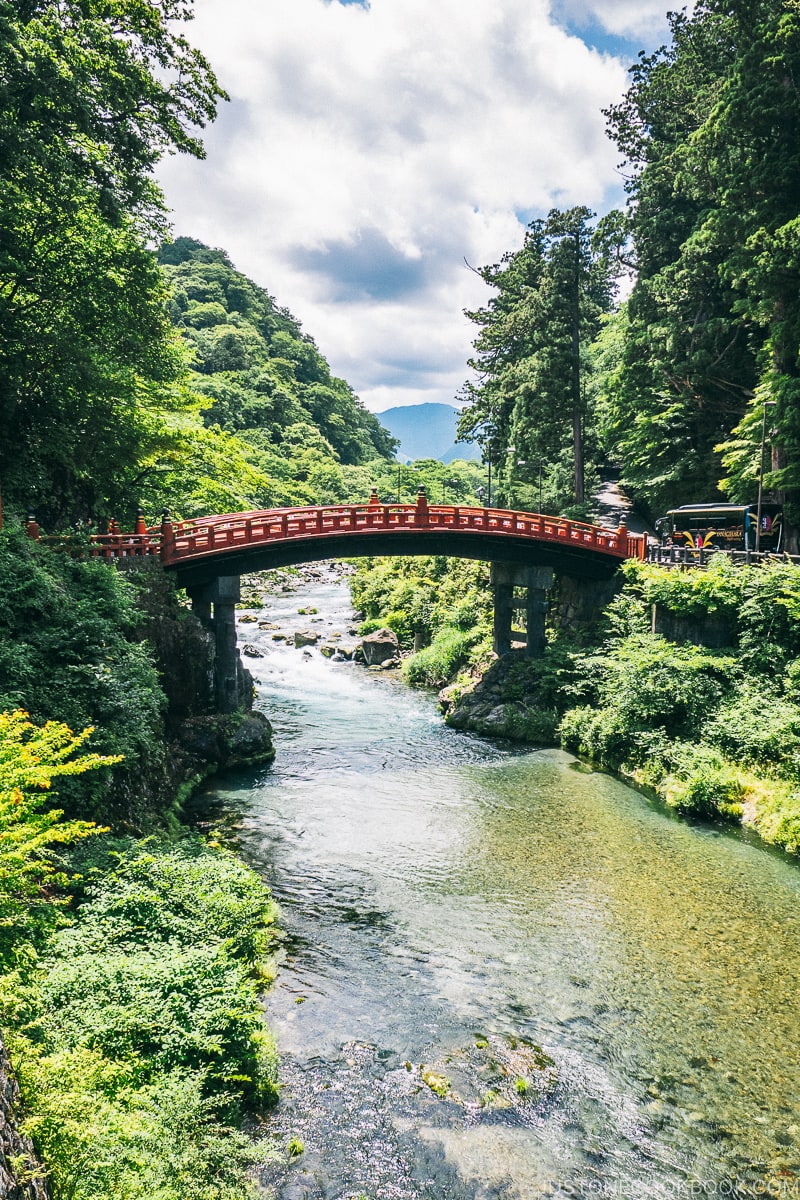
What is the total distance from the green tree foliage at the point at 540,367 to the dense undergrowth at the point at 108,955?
2721cm

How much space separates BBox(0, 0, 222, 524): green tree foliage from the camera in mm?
15781

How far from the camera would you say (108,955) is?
24.8 ft

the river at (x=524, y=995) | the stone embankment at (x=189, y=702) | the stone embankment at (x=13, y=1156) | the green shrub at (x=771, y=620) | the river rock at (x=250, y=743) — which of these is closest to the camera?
the stone embankment at (x=13, y=1156)

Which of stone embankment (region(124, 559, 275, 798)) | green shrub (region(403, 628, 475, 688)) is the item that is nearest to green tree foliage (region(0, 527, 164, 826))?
stone embankment (region(124, 559, 275, 798))

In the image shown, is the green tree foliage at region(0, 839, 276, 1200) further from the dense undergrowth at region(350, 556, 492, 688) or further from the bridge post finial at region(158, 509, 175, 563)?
the dense undergrowth at region(350, 556, 492, 688)

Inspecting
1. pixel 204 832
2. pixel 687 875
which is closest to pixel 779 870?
pixel 687 875

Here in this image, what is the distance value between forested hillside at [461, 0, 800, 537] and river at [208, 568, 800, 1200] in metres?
15.1

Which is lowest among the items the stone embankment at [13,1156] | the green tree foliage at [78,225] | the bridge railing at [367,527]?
the stone embankment at [13,1156]

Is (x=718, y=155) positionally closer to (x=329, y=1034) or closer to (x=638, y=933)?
(x=638, y=933)

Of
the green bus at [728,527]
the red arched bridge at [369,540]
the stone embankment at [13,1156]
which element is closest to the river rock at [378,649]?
the red arched bridge at [369,540]

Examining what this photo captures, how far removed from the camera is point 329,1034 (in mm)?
8781

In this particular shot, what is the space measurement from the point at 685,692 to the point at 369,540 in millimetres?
12071

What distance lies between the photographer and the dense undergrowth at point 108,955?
539cm

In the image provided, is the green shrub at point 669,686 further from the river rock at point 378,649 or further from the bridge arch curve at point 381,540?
the river rock at point 378,649
